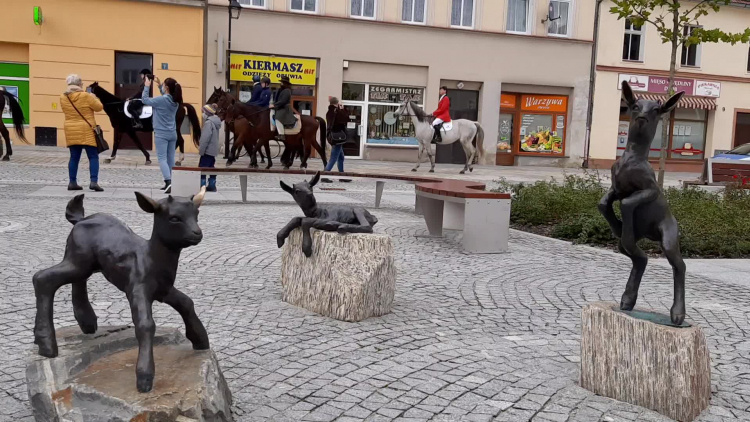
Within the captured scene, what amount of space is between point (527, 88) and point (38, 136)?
1624 cm

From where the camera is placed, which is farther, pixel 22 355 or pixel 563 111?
pixel 563 111

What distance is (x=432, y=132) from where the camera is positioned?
19.6 m

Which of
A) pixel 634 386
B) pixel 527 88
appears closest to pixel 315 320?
pixel 634 386

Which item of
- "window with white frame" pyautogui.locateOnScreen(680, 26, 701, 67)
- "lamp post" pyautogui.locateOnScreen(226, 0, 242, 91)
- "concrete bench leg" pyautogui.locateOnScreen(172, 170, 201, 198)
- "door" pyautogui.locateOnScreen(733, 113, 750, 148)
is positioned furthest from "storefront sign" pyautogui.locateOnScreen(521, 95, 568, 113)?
"concrete bench leg" pyautogui.locateOnScreen(172, 170, 201, 198)

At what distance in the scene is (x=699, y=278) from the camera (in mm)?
6812

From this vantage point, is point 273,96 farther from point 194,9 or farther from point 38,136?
point 38,136

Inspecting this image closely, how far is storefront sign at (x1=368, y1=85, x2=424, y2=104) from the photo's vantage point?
24.9 m

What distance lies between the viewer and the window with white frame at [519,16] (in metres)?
26.1

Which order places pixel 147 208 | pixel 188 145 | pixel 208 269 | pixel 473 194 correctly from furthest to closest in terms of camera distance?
pixel 188 145
pixel 473 194
pixel 208 269
pixel 147 208

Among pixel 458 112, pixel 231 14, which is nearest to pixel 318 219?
pixel 231 14

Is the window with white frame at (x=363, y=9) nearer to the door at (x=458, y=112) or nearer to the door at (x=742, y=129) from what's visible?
the door at (x=458, y=112)

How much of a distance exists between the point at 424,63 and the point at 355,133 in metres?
3.32

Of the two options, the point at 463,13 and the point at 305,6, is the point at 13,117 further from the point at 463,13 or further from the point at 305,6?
the point at 463,13

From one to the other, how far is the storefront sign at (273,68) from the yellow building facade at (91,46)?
1.18m
